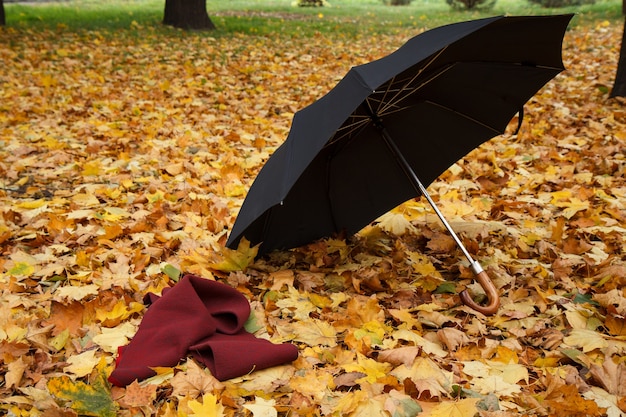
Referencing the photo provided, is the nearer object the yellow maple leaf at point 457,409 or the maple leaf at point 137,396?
the yellow maple leaf at point 457,409

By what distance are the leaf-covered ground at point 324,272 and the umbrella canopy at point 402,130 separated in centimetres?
26

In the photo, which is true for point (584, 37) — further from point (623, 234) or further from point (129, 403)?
point (129, 403)

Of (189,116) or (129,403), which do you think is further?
(189,116)

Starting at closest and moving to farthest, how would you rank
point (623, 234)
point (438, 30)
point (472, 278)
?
1. point (438, 30)
2. point (472, 278)
3. point (623, 234)

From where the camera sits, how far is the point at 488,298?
2551 millimetres

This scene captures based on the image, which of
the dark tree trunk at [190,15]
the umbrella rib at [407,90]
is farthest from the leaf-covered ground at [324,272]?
the dark tree trunk at [190,15]

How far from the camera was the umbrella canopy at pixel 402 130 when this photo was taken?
2.41m

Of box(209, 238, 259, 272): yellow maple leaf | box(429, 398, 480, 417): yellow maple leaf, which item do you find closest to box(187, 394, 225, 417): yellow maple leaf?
box(429, 398, 480, 417): yellow maple leaf

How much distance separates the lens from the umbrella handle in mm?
2496

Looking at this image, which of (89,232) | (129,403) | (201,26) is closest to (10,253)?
(89,232)

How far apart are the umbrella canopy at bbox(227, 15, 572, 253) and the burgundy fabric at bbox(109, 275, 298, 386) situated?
320 mm

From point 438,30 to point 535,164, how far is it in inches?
97.2

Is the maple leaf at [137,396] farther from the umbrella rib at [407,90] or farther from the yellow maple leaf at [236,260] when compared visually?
the umbrella rib at [407,90]

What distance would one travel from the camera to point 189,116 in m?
6.18
